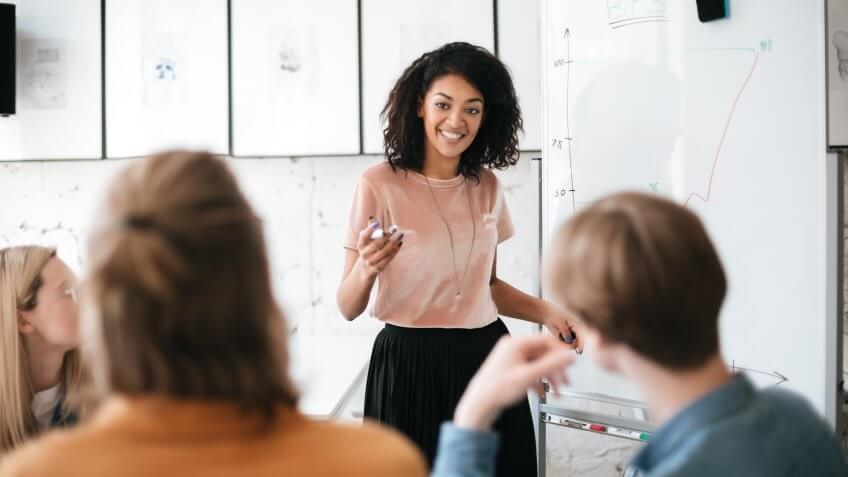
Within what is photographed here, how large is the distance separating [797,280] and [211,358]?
129 centimetres

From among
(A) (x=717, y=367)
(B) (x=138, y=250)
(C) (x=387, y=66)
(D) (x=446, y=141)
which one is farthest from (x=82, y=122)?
(A) (x=717, y=367)

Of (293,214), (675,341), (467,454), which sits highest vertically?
(293,214)

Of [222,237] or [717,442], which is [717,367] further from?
[222,237]

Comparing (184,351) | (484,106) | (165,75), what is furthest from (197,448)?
(165,75)

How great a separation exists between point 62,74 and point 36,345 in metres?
1.78

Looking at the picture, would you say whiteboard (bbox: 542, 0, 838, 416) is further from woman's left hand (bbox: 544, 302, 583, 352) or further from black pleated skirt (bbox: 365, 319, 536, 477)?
black pleated skirt (bbox: 365, 319, 536, 477)

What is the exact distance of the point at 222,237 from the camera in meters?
0.60

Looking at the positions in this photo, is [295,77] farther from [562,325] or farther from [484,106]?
[562,325]

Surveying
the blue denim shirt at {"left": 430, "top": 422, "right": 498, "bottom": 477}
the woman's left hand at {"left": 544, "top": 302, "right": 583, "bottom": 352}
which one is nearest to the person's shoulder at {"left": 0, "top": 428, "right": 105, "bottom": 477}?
the blue denim shirt at {"left": 430, "top": 422, "right": 498, "bottom": 477}

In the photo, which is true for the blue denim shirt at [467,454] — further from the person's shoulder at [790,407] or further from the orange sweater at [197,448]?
the person's shoulder at [790,407]

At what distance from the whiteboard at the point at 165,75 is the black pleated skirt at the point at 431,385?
1.40 metres

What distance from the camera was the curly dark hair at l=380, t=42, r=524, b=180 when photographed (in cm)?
157

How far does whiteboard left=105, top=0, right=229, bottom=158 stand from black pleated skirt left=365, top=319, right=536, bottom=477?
4.60 feet

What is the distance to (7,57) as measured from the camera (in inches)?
98.0
